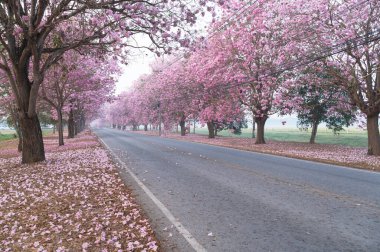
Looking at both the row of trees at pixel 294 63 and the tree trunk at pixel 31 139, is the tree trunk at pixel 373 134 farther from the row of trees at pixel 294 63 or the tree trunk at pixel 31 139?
the tree trunk at pixel 31 139

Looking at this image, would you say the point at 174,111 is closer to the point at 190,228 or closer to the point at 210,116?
the point at 210,116

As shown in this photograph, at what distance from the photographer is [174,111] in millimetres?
50969

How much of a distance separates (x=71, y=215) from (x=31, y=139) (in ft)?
30.7

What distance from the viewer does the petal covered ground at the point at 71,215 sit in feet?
16.8

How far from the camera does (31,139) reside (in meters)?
14.6

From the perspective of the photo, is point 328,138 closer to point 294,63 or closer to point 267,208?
point 294,63

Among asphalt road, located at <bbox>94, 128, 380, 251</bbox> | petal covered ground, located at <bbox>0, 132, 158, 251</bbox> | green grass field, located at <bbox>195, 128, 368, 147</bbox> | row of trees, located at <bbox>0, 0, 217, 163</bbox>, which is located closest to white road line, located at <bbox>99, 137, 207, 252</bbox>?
asphalt road, located at <bbox>94, 128, 380, 251</bbox>

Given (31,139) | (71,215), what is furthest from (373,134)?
(31,139)

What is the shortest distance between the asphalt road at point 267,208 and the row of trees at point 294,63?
18.4ft

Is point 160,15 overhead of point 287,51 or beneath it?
beneath

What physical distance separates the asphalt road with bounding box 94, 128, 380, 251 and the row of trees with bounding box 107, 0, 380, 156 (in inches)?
221

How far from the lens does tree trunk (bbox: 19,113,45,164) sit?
14484 mm

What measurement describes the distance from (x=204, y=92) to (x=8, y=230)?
3467 cm

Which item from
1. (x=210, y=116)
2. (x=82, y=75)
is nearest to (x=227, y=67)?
(x=210, y=116)
